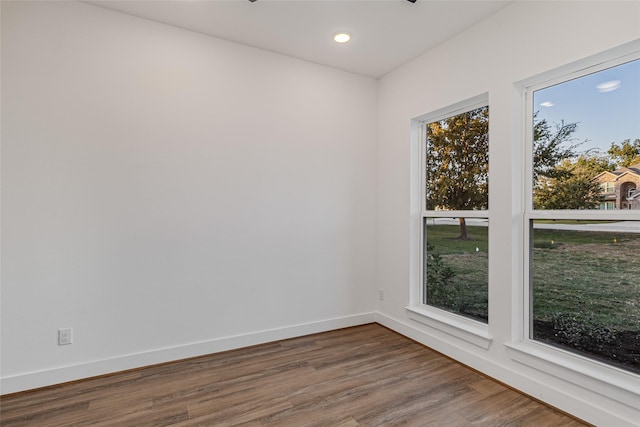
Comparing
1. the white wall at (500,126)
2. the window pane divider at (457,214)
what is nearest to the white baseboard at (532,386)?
the white wall at (500,126)

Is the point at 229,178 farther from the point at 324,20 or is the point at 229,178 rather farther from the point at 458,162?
the point at 458,162

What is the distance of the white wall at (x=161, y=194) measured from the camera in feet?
7.50

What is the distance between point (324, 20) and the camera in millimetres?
2607

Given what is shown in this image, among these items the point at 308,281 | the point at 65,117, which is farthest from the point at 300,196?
the point at 65,117

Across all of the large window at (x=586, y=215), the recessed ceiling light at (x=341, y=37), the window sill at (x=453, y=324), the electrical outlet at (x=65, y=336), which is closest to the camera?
the large window at (x=586, y=215)

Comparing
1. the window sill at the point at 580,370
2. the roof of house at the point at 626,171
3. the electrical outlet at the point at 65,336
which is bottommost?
the window sill at the point at 580,370

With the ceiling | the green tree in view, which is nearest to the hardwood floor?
the green tree

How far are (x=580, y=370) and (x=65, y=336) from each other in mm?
3341

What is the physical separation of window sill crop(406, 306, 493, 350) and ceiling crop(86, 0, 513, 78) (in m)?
2.39

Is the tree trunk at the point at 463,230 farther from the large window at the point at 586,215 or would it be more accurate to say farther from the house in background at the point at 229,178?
the large window at the point at 586,215

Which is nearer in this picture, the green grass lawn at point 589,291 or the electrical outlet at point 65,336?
the green grass lawn at point 589,291

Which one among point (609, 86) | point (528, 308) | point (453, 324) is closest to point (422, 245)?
point (453, 324)

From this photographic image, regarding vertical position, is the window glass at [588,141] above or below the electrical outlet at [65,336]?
above

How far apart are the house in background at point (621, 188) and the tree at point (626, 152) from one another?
1.2 inches
